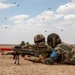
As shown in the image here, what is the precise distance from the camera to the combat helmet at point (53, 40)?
15258 mm

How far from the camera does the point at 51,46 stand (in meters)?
15.7

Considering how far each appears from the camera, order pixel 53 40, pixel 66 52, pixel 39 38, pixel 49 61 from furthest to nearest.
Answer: pixel 39 38
pixel 53 40
pixel 49 61
pixel 66 52

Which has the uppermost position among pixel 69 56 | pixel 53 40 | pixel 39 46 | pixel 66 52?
pixel 53 40

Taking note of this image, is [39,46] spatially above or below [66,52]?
above

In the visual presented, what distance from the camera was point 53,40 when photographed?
1538 cm

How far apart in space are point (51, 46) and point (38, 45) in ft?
2.21

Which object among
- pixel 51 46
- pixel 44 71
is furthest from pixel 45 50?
pixel 44 71

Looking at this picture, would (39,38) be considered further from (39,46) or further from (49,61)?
(49,61)

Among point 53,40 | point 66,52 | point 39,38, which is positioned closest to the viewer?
point 66,52

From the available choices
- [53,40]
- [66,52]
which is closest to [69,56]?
[66,52]

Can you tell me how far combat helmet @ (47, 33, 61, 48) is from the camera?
50.1 feet

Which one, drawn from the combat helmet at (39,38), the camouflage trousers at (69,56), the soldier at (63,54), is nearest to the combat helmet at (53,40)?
the soldier at (63,54)

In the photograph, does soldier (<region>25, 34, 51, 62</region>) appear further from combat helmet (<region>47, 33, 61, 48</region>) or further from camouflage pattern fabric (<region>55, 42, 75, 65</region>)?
camouflage pattern fabric (<region>55, 42, 75, 65</region>)

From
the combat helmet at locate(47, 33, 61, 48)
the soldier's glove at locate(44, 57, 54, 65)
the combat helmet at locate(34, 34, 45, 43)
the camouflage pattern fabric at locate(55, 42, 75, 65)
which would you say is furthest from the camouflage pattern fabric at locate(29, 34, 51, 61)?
the camouflage pattern fabric at locate(55, 42, 75, 65)
